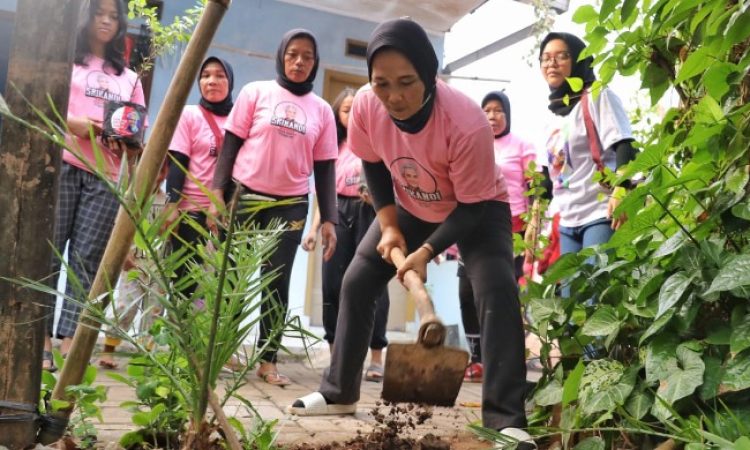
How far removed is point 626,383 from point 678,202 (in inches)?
21.9

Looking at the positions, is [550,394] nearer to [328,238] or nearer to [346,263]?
[328,238]

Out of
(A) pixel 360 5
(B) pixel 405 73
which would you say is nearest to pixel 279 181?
(B) pixel 405 73

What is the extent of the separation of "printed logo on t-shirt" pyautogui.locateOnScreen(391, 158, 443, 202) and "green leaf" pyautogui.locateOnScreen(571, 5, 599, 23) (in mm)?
1013

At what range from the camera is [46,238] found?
181cm

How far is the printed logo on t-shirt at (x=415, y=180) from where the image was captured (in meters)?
3.05

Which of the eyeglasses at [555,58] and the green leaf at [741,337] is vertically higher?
the eyeglasses at [555,58]

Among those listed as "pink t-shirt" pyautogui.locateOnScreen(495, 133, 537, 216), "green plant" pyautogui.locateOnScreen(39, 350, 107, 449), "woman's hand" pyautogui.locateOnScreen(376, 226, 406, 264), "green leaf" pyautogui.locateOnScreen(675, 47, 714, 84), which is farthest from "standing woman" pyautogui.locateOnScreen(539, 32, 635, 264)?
"green plant" pyautogui.locateOnScreen(39, 350, 107, 449)

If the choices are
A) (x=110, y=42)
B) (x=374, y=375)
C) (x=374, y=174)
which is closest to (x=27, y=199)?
(x=374, y=174)

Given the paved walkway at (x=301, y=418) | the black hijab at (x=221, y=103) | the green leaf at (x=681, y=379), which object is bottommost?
the paved walkway at (x=301, y=418)

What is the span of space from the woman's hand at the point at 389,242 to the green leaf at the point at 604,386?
103 centimetres

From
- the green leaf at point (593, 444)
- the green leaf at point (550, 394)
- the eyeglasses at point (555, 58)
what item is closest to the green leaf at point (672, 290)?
the green leaf at point (593, 444)

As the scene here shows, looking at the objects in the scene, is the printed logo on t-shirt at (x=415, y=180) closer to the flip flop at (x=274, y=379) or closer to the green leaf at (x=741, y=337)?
the green leaf at (x=741, y=337)

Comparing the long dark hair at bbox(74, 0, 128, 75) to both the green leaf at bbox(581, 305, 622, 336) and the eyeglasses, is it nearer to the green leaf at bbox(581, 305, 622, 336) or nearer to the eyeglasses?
the eyeglasses

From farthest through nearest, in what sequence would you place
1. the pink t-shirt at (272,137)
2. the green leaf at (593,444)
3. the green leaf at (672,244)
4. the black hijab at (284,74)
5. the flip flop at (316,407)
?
the black hijab at (284,74) < the pink t-shirt at (272,137) < the flip flop at (316,407) < the green leaf at (593,444) < the green leaf at (672,244)
